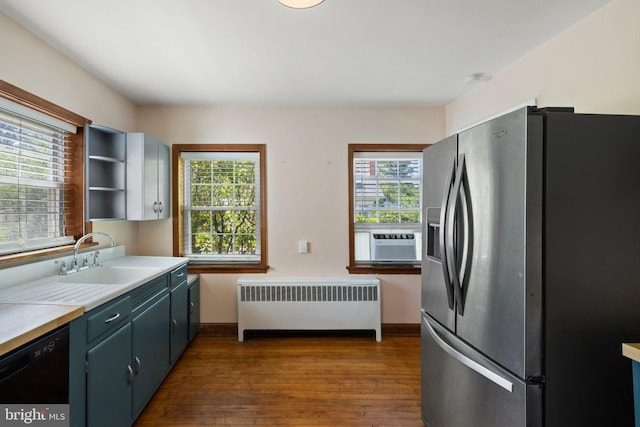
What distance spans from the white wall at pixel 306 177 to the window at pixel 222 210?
0.43 feet

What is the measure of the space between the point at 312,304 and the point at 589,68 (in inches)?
108

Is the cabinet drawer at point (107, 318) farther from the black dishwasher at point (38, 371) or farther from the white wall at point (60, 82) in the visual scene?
the white wall at point (60, 82)

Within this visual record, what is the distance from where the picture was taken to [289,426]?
1.85m

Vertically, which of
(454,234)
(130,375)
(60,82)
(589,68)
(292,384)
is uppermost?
(60,82)

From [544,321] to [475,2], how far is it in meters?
1.61

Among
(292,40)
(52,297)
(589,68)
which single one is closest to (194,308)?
(52,297)

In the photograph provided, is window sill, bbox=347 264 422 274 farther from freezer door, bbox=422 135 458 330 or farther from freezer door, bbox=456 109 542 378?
freezer door, bbox=456 109 542 378

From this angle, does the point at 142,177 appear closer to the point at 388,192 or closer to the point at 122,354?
the point at 122,354

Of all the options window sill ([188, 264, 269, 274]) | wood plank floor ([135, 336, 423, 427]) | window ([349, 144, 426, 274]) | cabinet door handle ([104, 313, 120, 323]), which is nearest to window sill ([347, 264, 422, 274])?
window ([349, 144, 426, 274])

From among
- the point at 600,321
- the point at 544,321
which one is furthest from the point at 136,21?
the point at 600,321

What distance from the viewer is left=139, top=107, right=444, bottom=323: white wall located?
3.11 metres

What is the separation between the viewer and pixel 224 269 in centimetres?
313

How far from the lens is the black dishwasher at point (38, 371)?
3.44ft

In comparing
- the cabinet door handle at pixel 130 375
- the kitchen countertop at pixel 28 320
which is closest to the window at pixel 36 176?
the kitchen countertop at pixel 28 320
